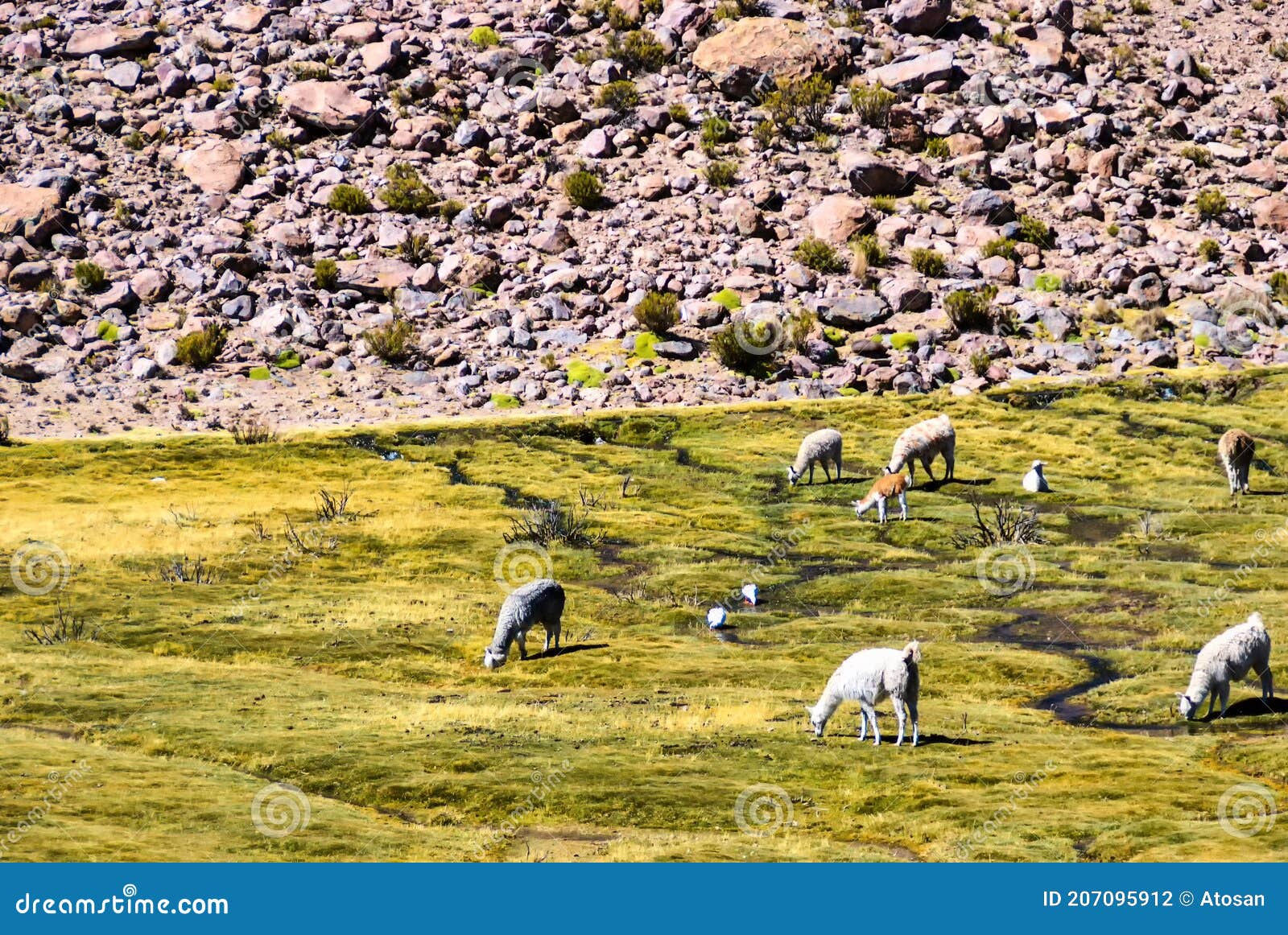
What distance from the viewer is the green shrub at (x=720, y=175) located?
82312 mm

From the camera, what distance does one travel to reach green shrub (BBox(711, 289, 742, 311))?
72.6m

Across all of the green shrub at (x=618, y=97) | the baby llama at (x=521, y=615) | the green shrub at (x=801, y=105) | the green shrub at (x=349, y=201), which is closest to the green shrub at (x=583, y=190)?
the green shrub at (x=618, y=97)

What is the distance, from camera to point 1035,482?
4909 centimetres

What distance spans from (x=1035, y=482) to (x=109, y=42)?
69.2 meters

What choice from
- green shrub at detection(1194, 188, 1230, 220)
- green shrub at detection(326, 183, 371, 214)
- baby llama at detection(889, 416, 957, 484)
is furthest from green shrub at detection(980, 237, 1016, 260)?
green shrub at detection(326, 183, 371, 214)

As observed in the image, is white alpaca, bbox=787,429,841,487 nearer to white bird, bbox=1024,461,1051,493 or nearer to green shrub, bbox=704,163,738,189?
white bird, bbox=1024,461,1051,493

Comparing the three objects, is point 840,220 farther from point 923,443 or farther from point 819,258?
point 923,443

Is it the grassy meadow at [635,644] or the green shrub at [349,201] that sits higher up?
the green shrub at [349,201]

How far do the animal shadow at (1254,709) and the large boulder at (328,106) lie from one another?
7164cm

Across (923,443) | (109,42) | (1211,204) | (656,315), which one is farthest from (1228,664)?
(109,42)

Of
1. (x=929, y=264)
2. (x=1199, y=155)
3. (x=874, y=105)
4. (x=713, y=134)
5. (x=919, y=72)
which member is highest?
(x=919, y=72)

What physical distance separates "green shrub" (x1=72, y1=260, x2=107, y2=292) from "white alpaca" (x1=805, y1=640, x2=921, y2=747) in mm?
60372

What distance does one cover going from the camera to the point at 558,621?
32281 mm

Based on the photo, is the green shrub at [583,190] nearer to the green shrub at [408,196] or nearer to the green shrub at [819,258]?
the green shrub at [408,196]
